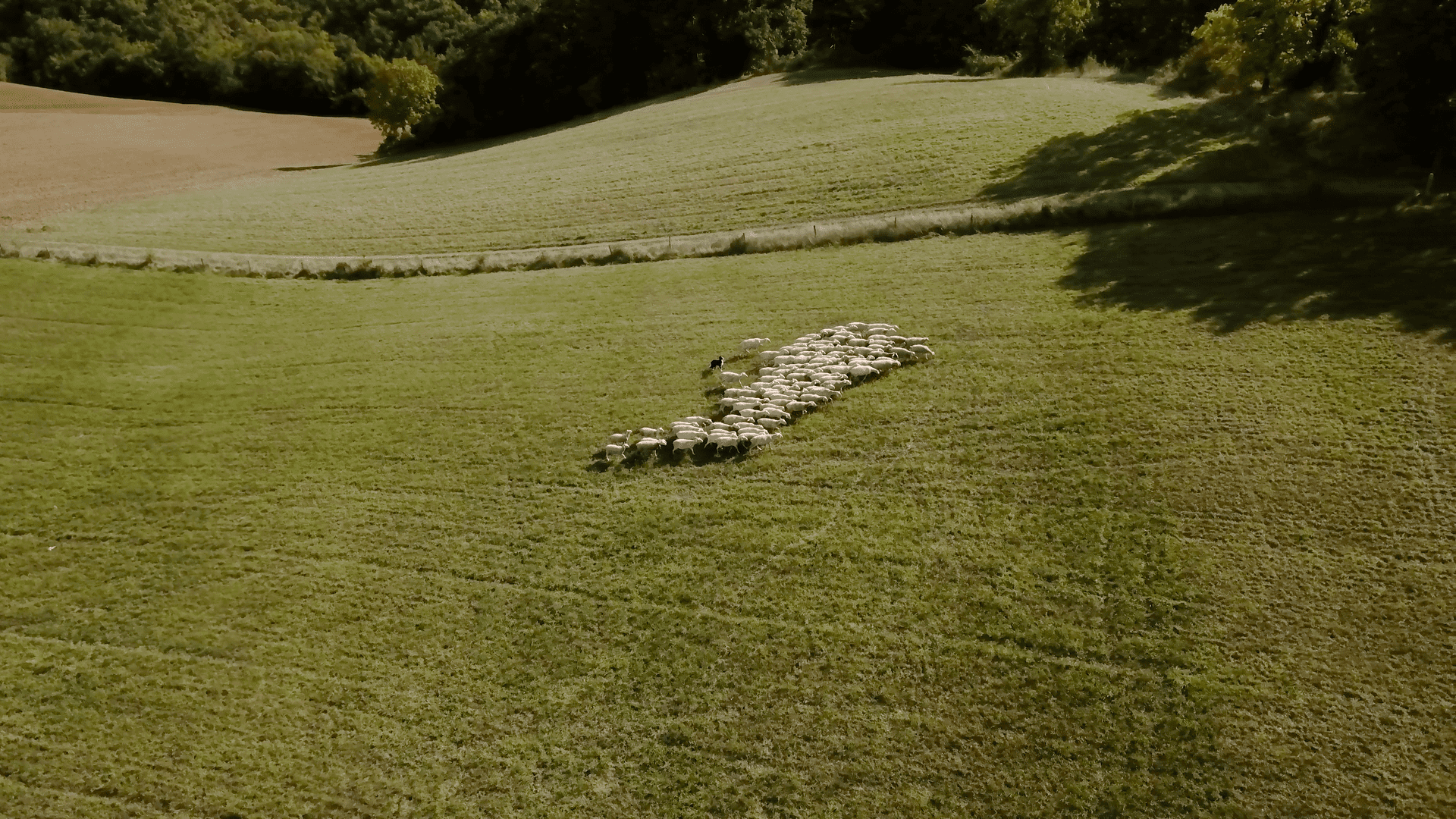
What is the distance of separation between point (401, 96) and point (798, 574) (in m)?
74.6

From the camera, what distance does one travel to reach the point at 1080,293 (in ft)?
88.3

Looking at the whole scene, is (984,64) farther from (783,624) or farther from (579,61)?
(783,624)

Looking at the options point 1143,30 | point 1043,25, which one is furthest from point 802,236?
point 1143,30

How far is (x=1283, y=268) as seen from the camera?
2622 centimetres

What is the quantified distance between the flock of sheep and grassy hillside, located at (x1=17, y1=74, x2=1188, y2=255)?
45.5ft

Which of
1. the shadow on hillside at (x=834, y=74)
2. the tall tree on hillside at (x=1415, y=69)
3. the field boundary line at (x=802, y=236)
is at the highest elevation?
the shadow on hillside at (x=834, y=74)

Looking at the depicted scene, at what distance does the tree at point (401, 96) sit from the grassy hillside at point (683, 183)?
23503 millimetres

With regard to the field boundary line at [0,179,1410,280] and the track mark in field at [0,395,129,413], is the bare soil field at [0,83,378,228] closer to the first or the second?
the field boundary line at [0,179,1410,280]

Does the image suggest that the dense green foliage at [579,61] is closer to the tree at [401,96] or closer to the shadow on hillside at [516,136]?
the tree at [401,96]

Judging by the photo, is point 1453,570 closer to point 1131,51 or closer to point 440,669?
point 440,669

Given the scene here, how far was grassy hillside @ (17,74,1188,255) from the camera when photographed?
131 feet

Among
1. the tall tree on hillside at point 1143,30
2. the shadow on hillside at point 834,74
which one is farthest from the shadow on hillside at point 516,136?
the tall tree on hillside at point 1143,30

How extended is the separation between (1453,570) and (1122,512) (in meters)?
5.53

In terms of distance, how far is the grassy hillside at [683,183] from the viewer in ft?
131
